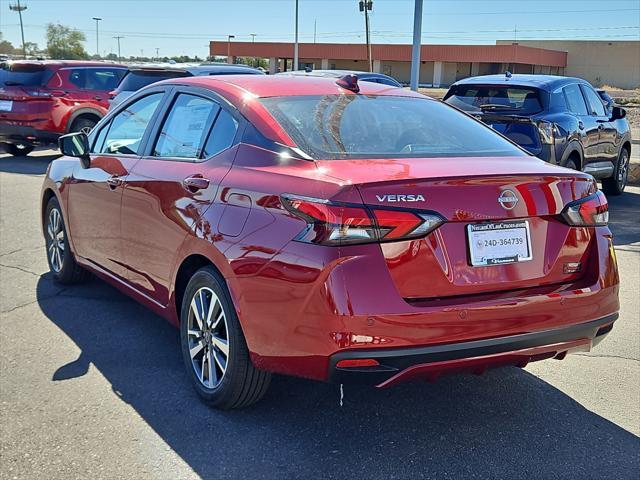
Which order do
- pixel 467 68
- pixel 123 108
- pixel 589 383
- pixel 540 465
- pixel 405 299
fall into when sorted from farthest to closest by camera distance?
pixel 467 68
pixel 123 108
pixel 589 383
pixel 540 465
pixel 405 299

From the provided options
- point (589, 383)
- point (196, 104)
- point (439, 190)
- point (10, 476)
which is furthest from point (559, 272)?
point (10, 476)

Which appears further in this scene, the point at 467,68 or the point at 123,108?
the point at 467,68

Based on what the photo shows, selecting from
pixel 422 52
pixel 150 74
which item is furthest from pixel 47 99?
pixel 422 52

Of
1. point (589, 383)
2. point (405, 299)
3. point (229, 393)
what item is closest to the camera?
point (405, 299)

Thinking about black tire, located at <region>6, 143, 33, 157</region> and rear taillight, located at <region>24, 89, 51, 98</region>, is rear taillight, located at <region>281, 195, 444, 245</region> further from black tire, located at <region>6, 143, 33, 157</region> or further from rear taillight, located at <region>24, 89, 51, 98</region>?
black tire, located at <region>6, 143, 33, 157</region>

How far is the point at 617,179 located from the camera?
11.5m

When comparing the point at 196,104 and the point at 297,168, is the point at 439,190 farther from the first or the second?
the point at 196,104

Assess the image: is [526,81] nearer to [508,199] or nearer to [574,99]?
[574,99]

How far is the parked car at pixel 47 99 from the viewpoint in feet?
47.0

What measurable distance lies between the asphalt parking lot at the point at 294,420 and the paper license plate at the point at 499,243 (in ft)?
3.04

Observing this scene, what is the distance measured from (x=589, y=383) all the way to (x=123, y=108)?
355cm

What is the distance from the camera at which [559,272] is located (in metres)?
3.44

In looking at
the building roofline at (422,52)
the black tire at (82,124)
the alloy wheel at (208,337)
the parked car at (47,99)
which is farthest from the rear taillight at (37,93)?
the building roofline at (422,52)

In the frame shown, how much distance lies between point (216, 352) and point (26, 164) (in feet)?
39.7
